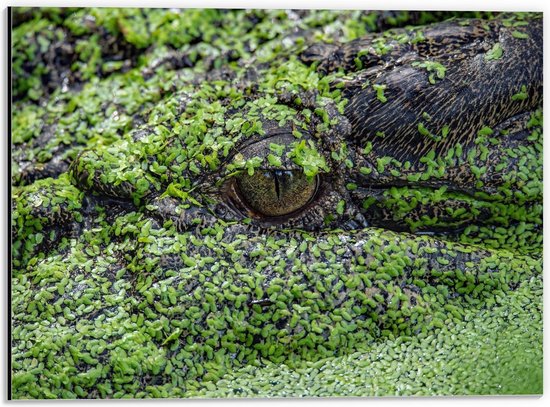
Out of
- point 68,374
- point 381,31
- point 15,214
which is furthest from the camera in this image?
point 381,31

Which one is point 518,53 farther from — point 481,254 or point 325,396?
point 325,396

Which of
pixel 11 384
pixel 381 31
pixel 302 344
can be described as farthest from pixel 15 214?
pixel 381 31

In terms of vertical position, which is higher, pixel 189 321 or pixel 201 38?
pixel 201 38

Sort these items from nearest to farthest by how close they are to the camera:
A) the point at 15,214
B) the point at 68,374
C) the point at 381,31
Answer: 1. the point at 68,374
2. the point at 15,214
3. the point at 381,31

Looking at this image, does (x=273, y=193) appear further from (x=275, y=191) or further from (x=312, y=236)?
(x=312, y=236)

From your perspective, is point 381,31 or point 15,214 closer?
point 15,214
